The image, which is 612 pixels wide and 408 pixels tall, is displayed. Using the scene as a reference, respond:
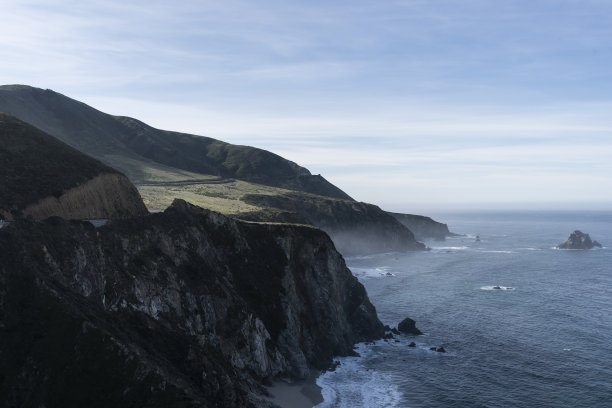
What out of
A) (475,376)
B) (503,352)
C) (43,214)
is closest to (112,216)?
(43,214)

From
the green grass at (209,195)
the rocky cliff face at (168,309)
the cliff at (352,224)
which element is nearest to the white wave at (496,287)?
the rocky cliff face at (168,309)

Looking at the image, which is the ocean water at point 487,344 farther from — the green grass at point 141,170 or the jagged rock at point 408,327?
the green grass at point 141,170

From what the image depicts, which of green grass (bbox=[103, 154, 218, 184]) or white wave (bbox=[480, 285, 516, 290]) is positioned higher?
green grass (bbox=[103, 154, 218, 184])

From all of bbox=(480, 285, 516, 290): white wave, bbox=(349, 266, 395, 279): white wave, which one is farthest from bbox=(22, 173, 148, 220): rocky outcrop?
bbox=(480, 285, 516, 290): white wave

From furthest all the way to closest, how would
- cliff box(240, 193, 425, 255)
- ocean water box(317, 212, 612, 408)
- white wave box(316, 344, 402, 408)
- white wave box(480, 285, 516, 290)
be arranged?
cliff box(240, 193, 425, 255) < white wave box(480, 285, 516, 290) < ocean water box(317, 212, 612, 408) < white wave box(316, 344, 402, 408)

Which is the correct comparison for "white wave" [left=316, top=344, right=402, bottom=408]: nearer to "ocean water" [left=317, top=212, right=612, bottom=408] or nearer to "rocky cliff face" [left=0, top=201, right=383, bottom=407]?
"ocean water" [left=317, top=212, right=612, bottom=408]

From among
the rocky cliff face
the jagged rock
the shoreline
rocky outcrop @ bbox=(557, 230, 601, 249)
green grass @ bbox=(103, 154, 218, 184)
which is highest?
green grass @ bbox=(103, 154, 218, 184)

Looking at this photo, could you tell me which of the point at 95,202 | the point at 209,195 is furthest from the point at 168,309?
the point at 209,195
